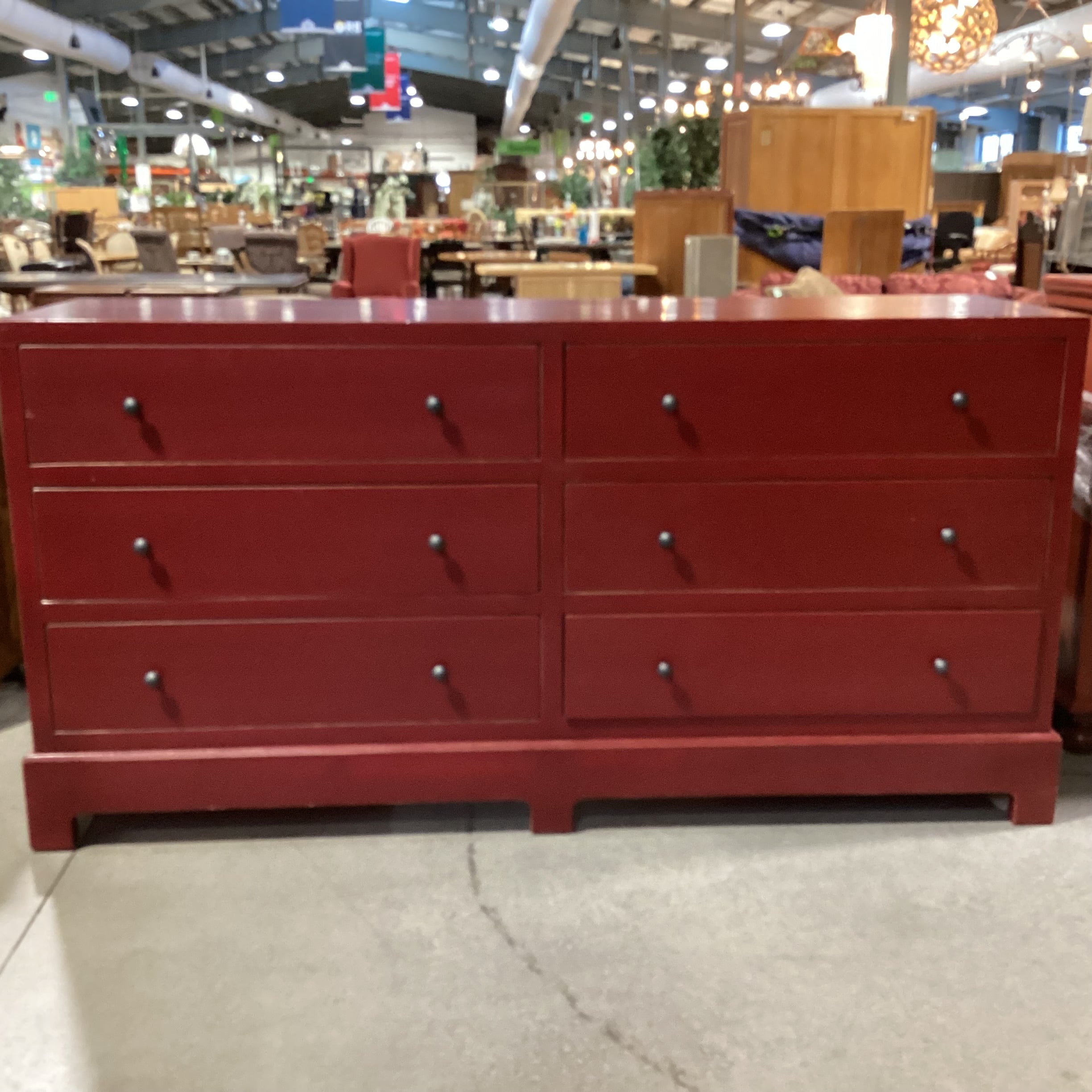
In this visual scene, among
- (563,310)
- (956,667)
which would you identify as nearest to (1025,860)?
(956,667)

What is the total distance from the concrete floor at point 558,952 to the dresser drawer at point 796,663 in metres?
0.28

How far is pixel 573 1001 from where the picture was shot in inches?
75.3

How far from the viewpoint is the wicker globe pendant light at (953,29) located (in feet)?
32.2

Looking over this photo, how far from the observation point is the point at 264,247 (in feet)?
29.3

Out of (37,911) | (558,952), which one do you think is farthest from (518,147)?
(558,952)

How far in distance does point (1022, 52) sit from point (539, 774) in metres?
16.5

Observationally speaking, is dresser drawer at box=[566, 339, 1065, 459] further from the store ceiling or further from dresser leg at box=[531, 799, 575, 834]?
the store ceiling

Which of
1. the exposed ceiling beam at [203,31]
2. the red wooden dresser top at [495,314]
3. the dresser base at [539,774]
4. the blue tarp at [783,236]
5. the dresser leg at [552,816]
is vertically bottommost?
the dresser leg at [552,816]

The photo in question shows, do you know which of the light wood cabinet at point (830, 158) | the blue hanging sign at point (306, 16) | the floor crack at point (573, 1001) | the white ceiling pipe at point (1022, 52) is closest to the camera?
the floor crack at point (573, 1001)

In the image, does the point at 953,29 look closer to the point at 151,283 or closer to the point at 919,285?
the point at 919,285

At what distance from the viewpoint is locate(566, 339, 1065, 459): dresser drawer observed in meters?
2.29

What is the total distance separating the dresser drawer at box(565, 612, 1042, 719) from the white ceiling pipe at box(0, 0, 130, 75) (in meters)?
16.5

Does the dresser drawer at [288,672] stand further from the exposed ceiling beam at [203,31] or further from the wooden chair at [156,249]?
the exposed ceiling beam at [203,31]

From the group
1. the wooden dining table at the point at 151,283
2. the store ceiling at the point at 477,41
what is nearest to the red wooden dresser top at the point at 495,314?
the wooden dining table at the point at 151,283
